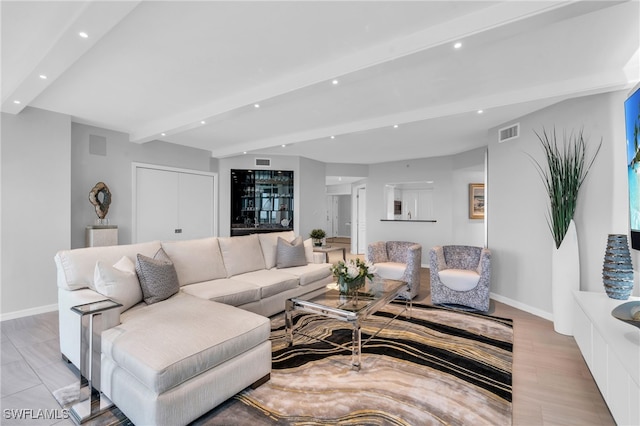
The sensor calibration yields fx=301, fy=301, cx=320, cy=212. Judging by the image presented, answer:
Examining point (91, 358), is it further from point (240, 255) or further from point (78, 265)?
point (240, 255)

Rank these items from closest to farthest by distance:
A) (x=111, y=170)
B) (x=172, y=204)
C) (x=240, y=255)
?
(x=240, y=255) → (x=111, y=170) → (x=172, y=204)

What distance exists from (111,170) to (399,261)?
15.6 feet

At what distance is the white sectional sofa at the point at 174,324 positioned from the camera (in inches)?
65.9

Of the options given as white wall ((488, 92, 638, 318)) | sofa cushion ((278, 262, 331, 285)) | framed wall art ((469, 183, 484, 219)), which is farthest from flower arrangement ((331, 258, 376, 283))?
framed wall art ((469, 183, 484, 219))

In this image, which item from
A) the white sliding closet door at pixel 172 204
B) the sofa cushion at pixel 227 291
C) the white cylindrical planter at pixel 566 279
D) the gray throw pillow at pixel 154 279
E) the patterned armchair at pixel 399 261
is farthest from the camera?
the white sliding closet door at pixel 172 204

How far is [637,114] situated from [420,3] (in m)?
1.91

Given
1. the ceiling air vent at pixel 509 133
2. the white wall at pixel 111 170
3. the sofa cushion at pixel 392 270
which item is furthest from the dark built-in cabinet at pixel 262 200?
the ceiling air vent at pixel 509 133

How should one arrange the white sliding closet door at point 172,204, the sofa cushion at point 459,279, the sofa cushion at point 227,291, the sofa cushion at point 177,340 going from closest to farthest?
the sofa cushion at point 177,340 < the sofa cushion at point 227,291 < the sofa cushion at point 459,279 < the white sliding closet door at point 172,204

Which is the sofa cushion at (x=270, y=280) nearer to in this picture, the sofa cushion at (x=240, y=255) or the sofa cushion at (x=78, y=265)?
the sofa cushion at (x=240, y=255)

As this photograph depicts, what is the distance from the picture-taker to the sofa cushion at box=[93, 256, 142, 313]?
7.58 feet

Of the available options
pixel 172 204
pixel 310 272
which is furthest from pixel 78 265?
pixel 172 204

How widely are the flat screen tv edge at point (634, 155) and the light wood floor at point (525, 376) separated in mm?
1139

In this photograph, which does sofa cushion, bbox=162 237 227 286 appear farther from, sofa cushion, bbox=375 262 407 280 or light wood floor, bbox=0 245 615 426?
sofa cushion, bbox=375 262 407 280

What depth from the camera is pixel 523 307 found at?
3914 millimetres
